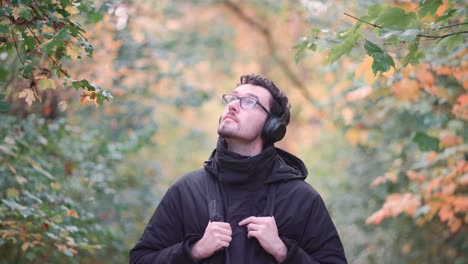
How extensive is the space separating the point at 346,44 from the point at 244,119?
2.28 feet

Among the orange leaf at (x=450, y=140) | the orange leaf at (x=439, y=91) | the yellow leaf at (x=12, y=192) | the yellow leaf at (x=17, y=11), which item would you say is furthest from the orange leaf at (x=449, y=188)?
the yellow leaf at (x=17, y=11)

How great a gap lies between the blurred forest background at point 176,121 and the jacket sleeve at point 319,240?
2.61 ft

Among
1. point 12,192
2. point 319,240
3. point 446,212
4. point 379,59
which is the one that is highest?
point 379,59

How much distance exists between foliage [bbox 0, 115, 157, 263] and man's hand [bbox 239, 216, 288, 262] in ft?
4.22

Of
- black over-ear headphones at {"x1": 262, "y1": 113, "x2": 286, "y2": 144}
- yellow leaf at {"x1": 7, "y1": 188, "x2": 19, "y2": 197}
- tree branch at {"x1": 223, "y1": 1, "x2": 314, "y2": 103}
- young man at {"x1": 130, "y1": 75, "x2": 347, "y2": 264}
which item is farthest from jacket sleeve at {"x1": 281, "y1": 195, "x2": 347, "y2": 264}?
tree branch at {"x1": 223, "y1": 1, "x2": 314, "y2": 103}

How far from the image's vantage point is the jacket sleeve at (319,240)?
301 cm

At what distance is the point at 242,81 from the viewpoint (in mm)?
3506

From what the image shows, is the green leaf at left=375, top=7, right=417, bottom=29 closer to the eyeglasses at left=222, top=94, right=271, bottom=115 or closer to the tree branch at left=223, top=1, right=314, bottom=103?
the eyeglasses at left=222, top=94, right=271, bottom=115

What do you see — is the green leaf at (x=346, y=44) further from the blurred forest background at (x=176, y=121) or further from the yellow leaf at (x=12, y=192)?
the yellow leaf at (x=12, y=192)

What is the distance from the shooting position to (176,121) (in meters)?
12.1

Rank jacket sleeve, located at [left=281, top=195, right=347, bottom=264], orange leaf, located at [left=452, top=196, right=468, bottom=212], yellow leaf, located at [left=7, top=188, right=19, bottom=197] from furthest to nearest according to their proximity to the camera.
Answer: orange leaf, located at [left=452, top=196, right=468, bottom=212] < yellow leaf, located at [left=7, top=188, right=19, bottom=197] < jacket sleeve, located at [left=281, top=195, right=347, bottom=264]

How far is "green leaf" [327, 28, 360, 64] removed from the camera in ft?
10.7

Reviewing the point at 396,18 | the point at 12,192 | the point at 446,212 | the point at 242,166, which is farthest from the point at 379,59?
the point at 446,212

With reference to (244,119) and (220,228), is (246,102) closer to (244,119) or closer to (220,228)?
(244,119)
